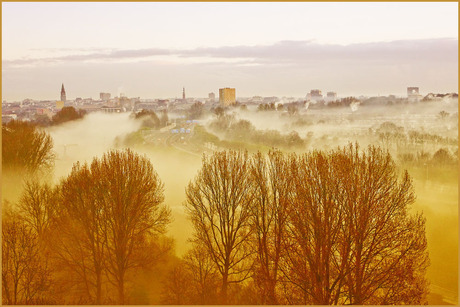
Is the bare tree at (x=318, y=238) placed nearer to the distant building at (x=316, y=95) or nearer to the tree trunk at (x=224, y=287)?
the tree trunk at (x=224, y=287)

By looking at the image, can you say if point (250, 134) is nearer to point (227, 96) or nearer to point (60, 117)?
point (227, 96)

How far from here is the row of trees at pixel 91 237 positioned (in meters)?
9.50

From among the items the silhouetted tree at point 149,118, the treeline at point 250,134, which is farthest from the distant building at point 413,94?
the silhouetted tree at point 149,118

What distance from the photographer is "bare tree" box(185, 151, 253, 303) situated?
32.3 feet

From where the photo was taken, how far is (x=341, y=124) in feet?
49.8

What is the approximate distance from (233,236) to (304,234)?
225cm

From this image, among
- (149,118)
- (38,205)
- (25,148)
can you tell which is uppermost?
(149,118)

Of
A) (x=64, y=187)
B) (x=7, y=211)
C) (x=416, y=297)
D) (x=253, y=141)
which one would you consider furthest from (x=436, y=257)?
(x=7, y=211)

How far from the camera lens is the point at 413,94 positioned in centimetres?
1374

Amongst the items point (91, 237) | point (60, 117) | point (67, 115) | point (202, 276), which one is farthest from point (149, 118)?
point (202, 276)

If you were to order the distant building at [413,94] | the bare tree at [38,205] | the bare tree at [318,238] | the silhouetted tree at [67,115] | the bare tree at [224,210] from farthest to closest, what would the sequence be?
the silhouetted tree at [67,115] < the distant building at [413,94] < the bare tree at [38,205] < the bare tree at [224,210] < the bare tree at [318,238]

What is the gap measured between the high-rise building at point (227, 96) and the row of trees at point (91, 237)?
3.58 metres

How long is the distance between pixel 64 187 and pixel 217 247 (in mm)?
3755

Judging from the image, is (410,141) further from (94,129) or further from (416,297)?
(94,129)
